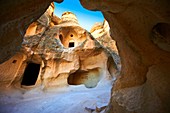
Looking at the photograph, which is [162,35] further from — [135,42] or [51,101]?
[51,101]

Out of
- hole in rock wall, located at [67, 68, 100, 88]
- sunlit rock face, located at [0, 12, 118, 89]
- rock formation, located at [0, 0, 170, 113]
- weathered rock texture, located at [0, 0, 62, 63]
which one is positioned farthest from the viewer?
hole in rock wall, located at [67, 68, 100, 88]

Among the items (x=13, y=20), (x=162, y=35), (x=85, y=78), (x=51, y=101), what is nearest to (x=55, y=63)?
(x=85, y=78)

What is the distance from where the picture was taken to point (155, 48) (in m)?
2.56

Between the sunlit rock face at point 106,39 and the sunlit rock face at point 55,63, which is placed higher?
the sunlit rock face at point 106,39

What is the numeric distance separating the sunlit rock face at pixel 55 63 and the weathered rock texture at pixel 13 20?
7101mm

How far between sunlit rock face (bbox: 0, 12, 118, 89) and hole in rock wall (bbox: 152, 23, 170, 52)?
7.67 metres

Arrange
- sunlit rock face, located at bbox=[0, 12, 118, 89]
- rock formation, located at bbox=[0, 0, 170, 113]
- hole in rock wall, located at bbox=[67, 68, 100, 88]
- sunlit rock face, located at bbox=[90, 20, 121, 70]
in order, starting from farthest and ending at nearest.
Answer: sunlit rock face, located at bbox=[90, 20, 121, 70] → hole in rock wall, located at bbox=[67, 68, 100, 88] → sunlit rock face, located at bbox=[0, 12, 118, 89] → rock formation, located at bbox=[0, 0, 170, 113]

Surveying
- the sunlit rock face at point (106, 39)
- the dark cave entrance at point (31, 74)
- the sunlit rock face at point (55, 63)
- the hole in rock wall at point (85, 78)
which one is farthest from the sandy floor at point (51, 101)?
the sunlit rock face at point (106, 39)

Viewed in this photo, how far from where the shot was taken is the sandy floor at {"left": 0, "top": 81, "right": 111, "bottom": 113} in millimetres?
5127

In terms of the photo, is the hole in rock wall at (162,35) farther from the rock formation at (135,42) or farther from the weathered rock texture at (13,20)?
the weathered rock texture at (13,20)

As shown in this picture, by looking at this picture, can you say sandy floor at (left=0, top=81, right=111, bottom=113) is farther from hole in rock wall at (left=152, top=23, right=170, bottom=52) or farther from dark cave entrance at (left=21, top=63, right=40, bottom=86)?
dark cave entrance at (left=21, top=63, right=40, bottom=86)

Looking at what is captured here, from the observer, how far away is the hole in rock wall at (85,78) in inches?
453

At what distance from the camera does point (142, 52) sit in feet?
9.70

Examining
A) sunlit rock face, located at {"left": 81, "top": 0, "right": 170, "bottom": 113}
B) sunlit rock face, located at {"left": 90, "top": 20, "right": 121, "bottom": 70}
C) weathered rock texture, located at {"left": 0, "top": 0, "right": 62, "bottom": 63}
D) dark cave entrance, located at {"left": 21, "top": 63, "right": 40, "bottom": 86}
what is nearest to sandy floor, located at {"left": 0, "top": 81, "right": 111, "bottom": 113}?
sunlit rock face, located at {"left": 81, "top": 0, "right": 170, "bottom": 113}
